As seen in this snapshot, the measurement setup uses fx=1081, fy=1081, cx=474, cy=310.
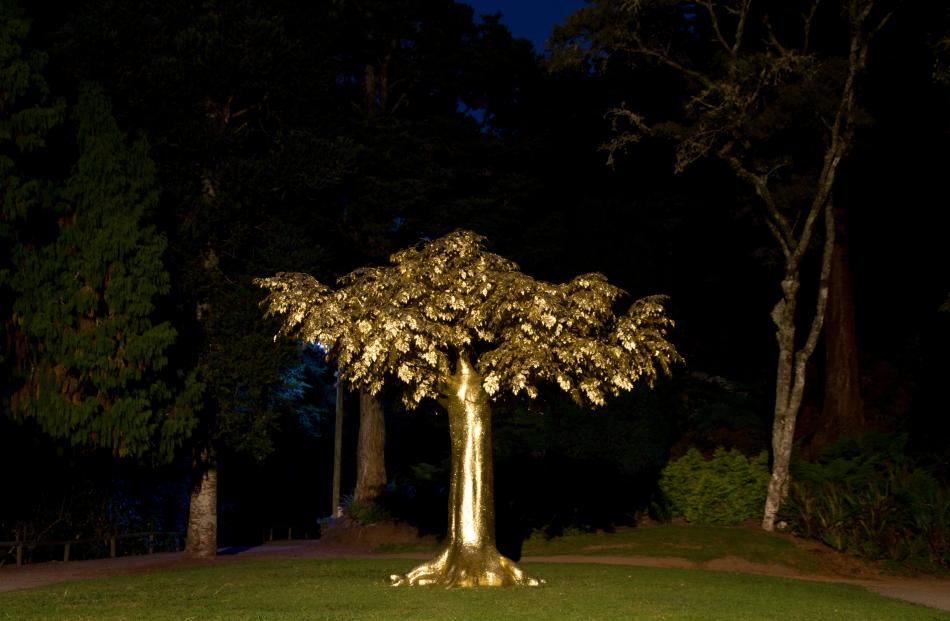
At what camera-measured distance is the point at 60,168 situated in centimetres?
2344

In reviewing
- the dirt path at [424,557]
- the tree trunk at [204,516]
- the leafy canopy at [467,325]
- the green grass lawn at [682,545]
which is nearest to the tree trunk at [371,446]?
the dirt path at [424,557]

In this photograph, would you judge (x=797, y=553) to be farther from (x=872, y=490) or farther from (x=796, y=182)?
(x=796, y=182)

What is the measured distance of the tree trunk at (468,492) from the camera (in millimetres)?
17781

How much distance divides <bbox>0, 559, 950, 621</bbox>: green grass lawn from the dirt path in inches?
53.6

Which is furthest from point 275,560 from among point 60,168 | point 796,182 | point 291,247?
point 796,182

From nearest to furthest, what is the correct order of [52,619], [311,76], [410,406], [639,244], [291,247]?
[52,619]
[410,406]
[291,247]
[311,76]
[639,244]

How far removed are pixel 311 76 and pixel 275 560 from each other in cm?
1256

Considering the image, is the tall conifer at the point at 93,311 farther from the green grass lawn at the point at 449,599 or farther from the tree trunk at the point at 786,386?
the tree trunk at the point at 786,386

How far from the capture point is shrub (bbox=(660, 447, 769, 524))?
27531mm

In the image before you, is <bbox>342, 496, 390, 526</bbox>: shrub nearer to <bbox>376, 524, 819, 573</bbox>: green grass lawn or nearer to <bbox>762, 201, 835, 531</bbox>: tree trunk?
<bbox>376, 524, 819, 573</bbox>: green grass lawn

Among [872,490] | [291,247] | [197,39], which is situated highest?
[197,39]

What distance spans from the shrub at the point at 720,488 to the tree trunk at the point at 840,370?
2642 millimetres

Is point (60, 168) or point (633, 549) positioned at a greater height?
point (60, 168)

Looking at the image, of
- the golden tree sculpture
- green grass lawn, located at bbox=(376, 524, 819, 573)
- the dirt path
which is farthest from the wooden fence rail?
the golden tree sculpture
